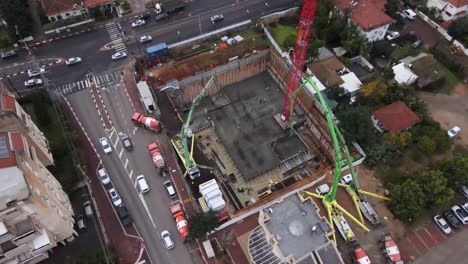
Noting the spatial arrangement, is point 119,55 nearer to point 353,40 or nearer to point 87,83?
point 87,83

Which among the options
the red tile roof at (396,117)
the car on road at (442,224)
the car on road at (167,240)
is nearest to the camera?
the car on road at (167,240)

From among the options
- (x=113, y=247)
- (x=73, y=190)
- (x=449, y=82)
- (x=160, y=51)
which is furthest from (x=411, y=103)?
(x=73, y=190)

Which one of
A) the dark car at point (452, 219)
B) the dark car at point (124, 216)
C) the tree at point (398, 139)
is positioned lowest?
the dark car at point (452, 219)

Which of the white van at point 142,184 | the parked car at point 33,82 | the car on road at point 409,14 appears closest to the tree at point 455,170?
the car on road at point 409,14

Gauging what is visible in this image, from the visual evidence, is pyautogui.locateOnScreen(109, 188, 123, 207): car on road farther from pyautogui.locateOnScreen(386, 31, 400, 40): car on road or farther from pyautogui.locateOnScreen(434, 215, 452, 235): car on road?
pyautogui.locateOnScreen(386, 31, 400, 40): car on road

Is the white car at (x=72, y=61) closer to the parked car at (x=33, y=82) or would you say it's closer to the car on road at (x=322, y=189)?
the parked car at (x=33, y=82)

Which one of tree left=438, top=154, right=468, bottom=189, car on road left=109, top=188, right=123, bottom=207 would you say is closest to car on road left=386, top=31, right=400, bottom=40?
tree left=438, top=154, right=468, bottom=189

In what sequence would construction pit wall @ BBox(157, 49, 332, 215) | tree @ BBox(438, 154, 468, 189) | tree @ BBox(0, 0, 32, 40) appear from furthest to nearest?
tree @ BBox(0, 0, 32, 40) → construction pit wall @ BBox(157, 49, 332, 215) → tree @ BBox(438, 154, 468, 189)
